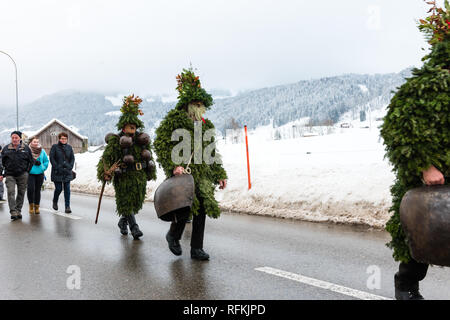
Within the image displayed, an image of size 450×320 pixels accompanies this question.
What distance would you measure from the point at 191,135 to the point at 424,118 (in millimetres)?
3109

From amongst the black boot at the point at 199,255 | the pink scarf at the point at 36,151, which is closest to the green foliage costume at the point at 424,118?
the black boot at the point at 199,255

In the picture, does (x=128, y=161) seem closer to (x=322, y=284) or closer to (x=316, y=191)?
(x=322, y=284)

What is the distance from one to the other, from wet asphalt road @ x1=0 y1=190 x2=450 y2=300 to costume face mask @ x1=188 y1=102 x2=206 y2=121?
1.87 metres

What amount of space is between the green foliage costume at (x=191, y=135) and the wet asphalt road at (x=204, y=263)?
2.67ft

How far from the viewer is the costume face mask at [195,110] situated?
581 cm

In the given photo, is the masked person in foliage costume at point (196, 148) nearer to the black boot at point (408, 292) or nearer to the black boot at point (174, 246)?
the black boot at point (174, 246)

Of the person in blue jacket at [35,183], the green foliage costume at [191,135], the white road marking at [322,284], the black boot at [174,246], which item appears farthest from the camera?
the person in blue jacket at [35,183]

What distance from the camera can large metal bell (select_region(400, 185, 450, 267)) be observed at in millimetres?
3055

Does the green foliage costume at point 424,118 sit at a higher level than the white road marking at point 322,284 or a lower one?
higher

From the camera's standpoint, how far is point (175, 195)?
5.23 metres

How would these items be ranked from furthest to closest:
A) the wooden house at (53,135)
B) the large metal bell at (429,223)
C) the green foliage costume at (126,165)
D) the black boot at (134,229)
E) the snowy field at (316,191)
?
1. the wooden house at (53,135)
2. the snowy field at (316,191)
3. the green foliage costume at (126,165)
4. the black boot at (134,229)
5. the large metal bell at (429,223)

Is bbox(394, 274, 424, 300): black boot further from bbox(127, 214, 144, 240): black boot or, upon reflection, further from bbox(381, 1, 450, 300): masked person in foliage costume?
bbox(127, 214, 144, 240): black boot

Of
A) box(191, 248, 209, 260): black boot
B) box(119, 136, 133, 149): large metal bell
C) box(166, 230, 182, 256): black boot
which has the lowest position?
box(191, 248, 209, 260): black boot

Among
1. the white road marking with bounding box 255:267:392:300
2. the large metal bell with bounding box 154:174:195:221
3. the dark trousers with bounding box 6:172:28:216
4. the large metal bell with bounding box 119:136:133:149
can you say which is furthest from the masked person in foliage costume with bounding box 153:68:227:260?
the dark trousers with bounding box 6:172:28:216
